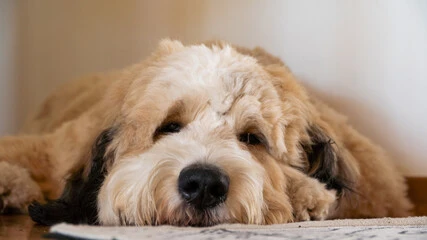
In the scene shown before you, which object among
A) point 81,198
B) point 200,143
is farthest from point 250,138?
point 81,198

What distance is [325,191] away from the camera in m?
1.93

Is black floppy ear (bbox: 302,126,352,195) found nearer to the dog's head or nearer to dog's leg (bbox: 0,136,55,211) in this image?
the dog's head

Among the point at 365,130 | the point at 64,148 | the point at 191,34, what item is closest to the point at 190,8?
the point at 191,34

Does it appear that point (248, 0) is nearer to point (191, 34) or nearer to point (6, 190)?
point (191, 34)

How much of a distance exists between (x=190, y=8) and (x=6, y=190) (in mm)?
1431

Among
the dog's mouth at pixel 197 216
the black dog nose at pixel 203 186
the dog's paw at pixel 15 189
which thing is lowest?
the dog's paw at pixel 15 189

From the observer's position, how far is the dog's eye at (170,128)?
74.4 inches

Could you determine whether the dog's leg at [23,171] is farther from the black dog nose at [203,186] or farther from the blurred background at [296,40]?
the blurred background at [296,40]

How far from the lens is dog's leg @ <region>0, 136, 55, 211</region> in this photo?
225 cm

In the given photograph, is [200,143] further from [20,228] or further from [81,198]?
[20,228]

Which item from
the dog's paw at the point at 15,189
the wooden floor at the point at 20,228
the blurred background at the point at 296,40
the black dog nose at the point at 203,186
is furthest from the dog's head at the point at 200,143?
the blurred background at the point at 296,40

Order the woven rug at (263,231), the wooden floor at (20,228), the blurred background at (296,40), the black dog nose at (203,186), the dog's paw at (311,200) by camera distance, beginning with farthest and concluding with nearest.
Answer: the blurred background at (296,40) → the dog's paw at (311,200) → the wooden floor at (20,228) → the black dog nose at (203,186) → the woven rug at (263,231)

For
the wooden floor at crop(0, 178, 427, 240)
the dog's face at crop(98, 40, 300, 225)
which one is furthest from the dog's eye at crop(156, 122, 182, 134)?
the wooden floor at crop(0, 178, 427, 240)

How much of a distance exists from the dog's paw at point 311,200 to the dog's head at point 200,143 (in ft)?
0.17
